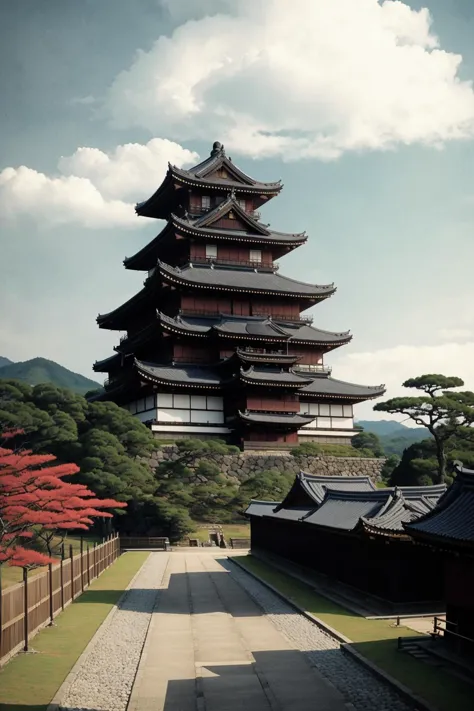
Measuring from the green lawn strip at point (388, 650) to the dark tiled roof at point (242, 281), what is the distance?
37.1m

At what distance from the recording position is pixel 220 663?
17.6 m

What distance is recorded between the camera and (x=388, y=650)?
18.0 meters

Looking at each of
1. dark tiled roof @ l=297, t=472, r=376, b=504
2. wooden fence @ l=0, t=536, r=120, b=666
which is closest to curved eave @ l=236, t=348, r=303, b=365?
dark tiled roof @ l=297, t=472, r=376, b=504

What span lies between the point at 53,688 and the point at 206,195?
2483 inches

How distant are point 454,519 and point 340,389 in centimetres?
4909

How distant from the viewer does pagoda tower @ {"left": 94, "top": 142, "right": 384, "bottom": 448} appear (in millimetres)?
59094

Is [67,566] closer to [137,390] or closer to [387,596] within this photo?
[387,596]

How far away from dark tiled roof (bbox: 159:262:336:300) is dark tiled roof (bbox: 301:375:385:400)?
27.8ft

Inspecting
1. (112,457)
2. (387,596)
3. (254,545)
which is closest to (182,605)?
(387,596)

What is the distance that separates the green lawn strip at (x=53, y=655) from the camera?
14.3 meters

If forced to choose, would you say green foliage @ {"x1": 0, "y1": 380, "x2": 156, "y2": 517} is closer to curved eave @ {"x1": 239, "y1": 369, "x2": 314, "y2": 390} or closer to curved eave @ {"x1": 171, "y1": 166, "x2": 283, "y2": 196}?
curved eave @ {"x1": 239, "y1": 369, "x2": 314, "y2": 390}

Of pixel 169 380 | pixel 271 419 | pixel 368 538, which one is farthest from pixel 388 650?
pixel 169 380

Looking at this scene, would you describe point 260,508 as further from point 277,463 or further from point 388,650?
point 388,650

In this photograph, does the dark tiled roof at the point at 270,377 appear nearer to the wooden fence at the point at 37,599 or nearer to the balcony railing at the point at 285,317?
the balcony railing at the point at 285,317
